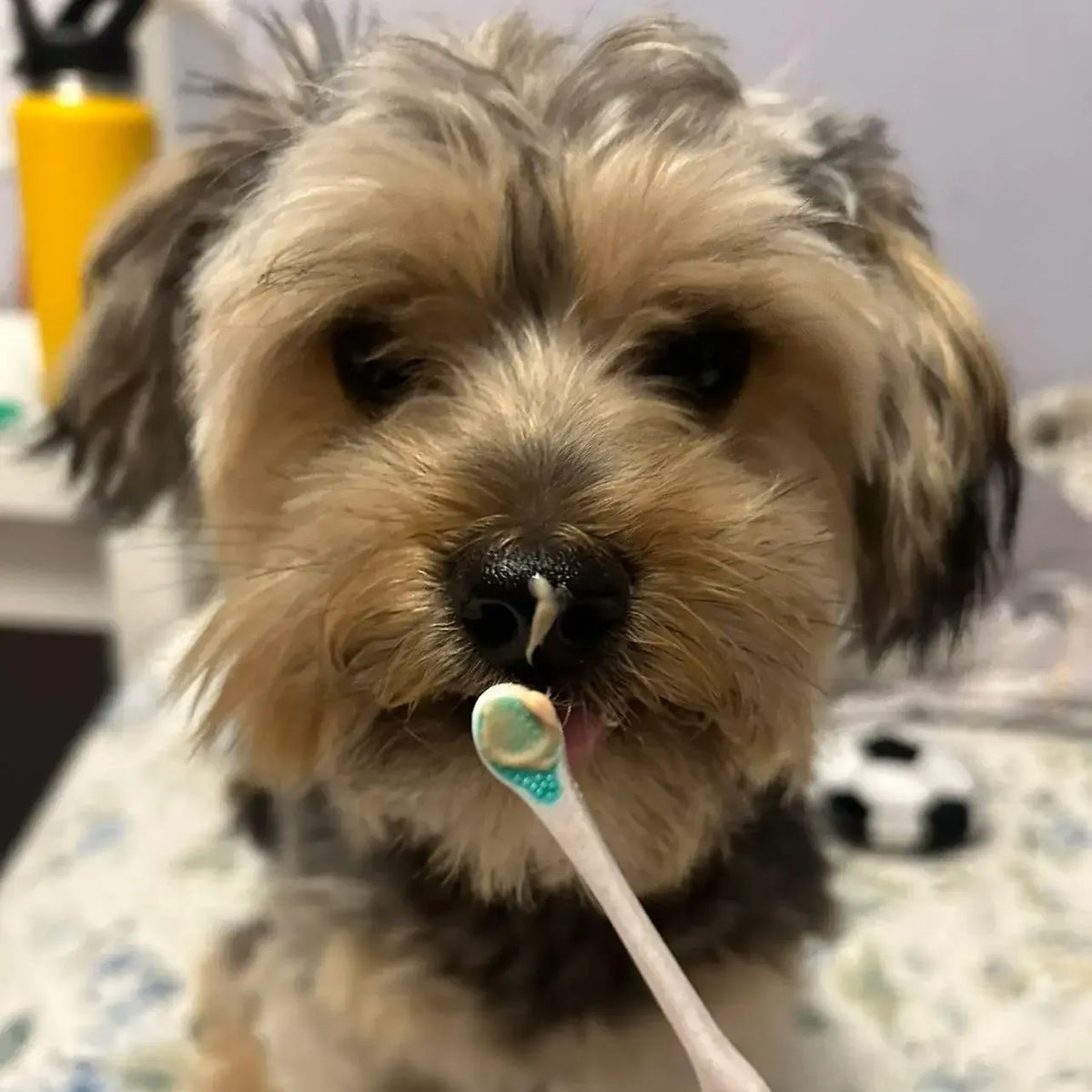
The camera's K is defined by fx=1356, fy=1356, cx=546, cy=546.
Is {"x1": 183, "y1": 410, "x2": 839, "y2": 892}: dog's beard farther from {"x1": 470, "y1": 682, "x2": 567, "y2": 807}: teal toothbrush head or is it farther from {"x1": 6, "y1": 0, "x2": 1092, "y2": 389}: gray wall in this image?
{"x1": 6, "y1": 0, "x2": 1092, "y2": 389}: gray wall

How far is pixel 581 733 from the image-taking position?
2.02 ft

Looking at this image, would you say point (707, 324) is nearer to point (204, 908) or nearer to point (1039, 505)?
point (204, 908)

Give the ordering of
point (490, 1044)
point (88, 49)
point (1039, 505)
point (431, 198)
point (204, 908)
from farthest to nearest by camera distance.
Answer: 1. point (1039, 505)
2. point (88, 49)
3. point (204, 908)
4. point (490, 1044)
5. point (431, 198)

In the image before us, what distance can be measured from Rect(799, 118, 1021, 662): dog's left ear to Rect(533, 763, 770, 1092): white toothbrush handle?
1.11 feet

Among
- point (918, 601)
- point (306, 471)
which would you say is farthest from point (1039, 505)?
point (306, 471)

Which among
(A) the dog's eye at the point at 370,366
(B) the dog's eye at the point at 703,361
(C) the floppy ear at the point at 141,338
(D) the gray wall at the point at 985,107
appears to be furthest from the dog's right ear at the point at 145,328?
(D) the gray wall at the point at 985,107

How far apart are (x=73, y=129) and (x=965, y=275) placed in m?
0.88

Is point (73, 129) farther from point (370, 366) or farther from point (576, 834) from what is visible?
point (576, 834)

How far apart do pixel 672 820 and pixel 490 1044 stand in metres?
0.20

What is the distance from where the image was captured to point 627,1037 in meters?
0.78

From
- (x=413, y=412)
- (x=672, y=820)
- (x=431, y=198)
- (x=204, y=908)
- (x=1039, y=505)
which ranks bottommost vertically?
(x=204, y=908)

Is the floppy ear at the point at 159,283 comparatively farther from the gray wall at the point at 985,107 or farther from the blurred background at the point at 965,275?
the gray wall at the point at 985,107

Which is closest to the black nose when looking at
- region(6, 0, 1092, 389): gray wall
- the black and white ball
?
the black and white ball

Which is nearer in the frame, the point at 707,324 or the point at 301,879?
the point at 707,324
